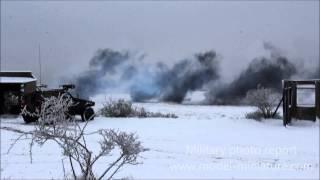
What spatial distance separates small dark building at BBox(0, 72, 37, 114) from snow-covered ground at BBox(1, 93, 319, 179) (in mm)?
3509

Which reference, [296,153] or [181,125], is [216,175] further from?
[181,125]

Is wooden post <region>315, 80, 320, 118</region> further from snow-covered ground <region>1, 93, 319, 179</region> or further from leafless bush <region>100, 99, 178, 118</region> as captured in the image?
leafless bush <region>100, 99, 178, 118</region>

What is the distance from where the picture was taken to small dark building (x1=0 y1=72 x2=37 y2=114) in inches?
830

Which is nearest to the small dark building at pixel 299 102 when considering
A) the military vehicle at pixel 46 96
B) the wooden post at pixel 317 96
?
the wooden post at pixel 317 96

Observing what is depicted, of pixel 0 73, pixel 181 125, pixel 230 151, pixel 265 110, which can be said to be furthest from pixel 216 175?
pixel 0 73

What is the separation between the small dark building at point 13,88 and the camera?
69.2 feet

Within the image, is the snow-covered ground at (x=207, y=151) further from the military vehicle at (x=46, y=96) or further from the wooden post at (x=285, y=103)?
the military vehicle at (x=46, y=96)

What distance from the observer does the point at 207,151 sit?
11.9 meters

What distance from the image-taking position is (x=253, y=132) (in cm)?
1523

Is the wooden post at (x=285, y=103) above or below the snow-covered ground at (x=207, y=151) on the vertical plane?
above

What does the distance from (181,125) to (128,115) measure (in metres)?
4.24

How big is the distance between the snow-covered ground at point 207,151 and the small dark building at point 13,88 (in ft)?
11.5

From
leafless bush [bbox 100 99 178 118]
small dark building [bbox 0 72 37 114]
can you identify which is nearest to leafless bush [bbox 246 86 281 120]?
leafless bush [bbox 100 99 178 118]

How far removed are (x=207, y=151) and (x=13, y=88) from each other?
12.9 m
